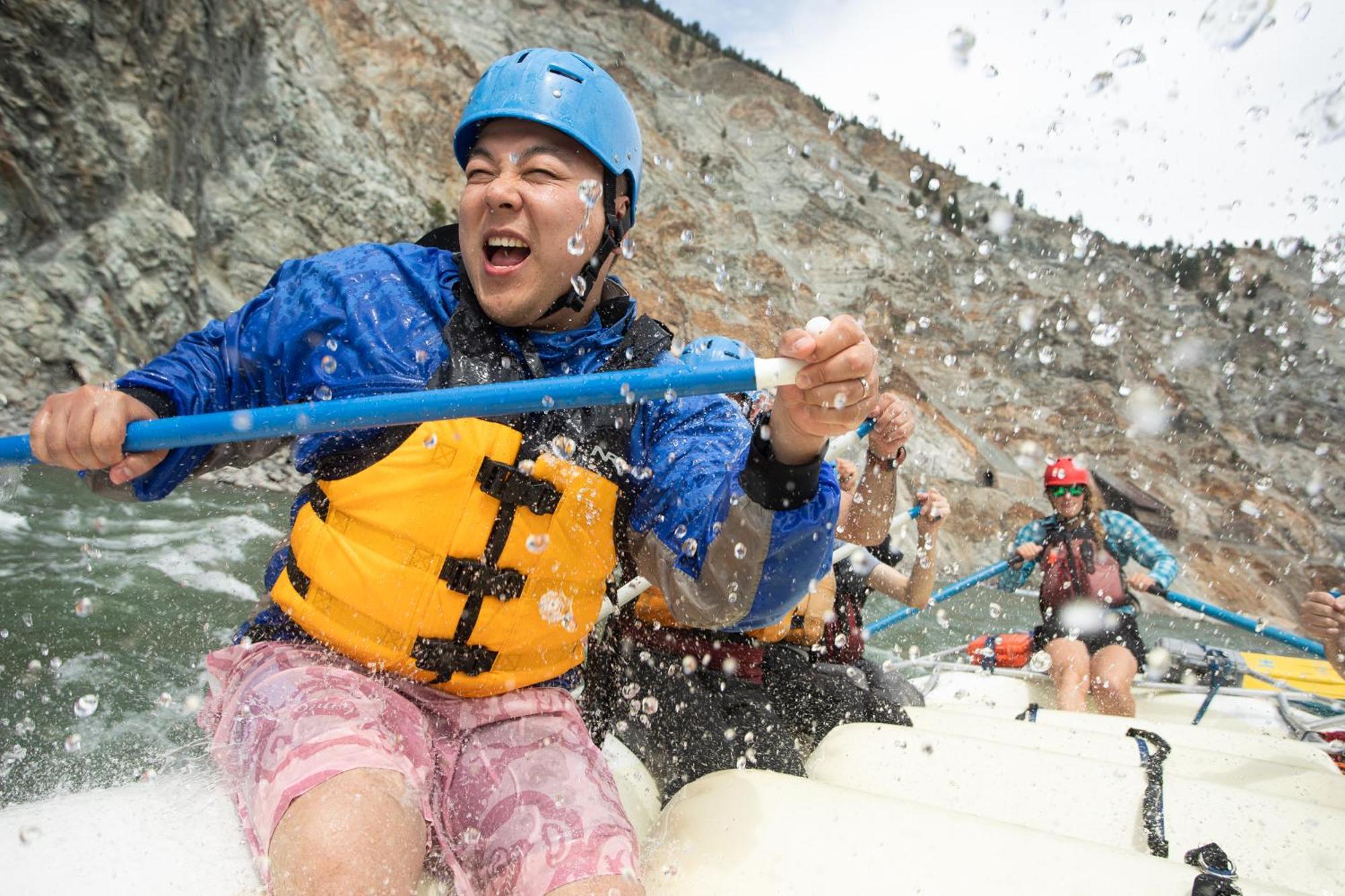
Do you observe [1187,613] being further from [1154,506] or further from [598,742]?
[598,742]

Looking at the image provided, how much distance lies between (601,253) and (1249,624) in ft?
18.1

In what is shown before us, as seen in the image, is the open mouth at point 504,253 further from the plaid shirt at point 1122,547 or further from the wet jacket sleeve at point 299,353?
the plaid shirt at point 1122,547

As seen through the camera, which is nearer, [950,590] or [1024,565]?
[1024,565]

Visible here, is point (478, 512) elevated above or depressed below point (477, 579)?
above

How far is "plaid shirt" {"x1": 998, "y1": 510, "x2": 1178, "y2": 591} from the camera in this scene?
5.34 metres

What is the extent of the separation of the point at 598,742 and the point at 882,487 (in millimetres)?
1318

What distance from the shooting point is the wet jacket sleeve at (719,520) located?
1.39 metres

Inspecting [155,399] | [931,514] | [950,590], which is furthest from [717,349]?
[950,590]

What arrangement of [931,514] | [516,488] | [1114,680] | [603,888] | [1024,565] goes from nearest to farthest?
1. [603,888]
2. [516,488]
3. [931,514]
4. [1114,680]
5. [1024,565]

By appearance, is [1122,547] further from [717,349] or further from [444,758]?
[444,758]

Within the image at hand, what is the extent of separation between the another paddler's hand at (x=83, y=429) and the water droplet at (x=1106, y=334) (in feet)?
126

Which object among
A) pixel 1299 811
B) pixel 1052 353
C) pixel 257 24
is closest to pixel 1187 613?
pixel 1052 353

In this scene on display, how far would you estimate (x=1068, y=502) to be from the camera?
17.5ft

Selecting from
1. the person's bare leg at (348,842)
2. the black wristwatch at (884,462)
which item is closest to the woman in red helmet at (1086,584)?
the black wristwatch at (884,462)
